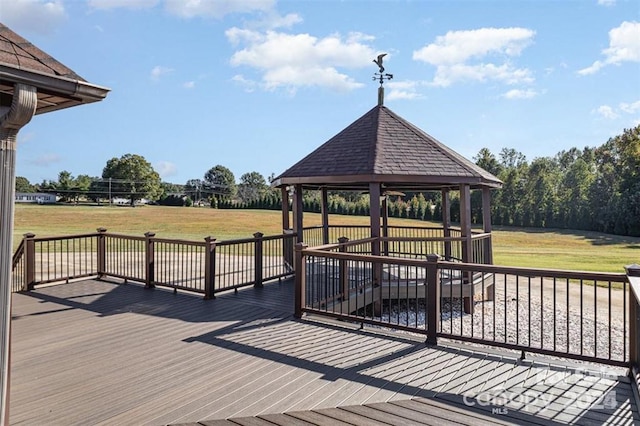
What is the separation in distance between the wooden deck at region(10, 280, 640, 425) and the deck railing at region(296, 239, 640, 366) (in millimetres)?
348

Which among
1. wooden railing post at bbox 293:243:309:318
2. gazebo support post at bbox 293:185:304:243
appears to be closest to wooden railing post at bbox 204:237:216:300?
wooden railing post at bbox 293:243:309:318

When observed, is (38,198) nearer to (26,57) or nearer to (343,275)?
(343,275)

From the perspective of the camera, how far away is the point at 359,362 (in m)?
4.03

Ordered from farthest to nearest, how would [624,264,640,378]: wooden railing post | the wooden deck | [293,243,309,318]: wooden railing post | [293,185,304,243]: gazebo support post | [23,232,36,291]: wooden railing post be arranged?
[293,185,304,243]: gazebo support post → [23,232,36,291]: wooden railing post → [293,243,309,318]: wooden railing post → [624,264,640,378]: wooden railing post → the wooden deck

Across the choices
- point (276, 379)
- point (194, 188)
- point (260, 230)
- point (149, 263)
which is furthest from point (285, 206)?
point (194, 188)

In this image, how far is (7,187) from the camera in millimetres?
2471

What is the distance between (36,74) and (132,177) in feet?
193

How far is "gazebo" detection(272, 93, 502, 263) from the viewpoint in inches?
314

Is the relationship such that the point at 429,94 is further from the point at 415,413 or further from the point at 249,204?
the point at 249,204

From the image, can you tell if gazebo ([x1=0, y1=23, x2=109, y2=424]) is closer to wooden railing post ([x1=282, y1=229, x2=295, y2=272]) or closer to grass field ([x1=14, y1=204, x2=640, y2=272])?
wooden railing post ([x1=282, y1=229, x2=295, y2=272])

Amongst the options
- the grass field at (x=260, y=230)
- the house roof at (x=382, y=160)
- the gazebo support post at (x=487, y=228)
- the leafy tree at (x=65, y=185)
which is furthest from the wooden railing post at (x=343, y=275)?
the leafy tree at (x=65, y=185)

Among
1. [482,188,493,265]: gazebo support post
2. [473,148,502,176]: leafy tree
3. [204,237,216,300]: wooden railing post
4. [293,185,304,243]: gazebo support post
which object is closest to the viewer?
[204,237,216,300]: wooden railing post

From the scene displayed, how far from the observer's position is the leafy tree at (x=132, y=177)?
175ft

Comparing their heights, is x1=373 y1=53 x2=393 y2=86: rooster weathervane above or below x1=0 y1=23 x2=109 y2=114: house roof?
above
